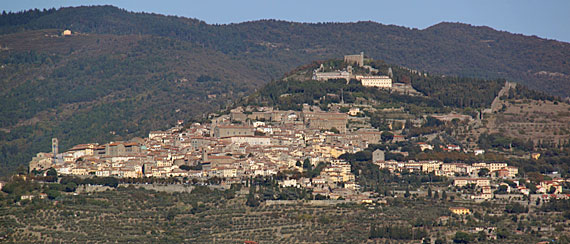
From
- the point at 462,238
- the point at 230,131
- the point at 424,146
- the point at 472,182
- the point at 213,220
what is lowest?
the point at 462,238

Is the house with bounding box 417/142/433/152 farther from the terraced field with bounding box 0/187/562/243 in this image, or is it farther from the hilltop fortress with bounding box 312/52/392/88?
the hilltop fortress with bounding box 312/52/392/88

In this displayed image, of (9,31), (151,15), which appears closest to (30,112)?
(9,31)

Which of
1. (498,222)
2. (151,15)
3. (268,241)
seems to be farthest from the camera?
(151,15)

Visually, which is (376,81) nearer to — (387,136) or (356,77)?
(356,77)

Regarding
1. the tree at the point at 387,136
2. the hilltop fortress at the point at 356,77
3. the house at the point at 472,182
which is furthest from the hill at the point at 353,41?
the house at the point at 472,182

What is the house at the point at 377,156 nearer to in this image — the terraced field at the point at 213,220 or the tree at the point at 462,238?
the terraced field at the point at 213,220

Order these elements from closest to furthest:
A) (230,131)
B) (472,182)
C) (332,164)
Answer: (472,182) → (332,164) → (230,131)

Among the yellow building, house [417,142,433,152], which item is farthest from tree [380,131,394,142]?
the yellow building

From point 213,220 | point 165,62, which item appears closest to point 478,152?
point 213,220

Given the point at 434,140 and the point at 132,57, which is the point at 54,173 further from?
the point at 132,57
